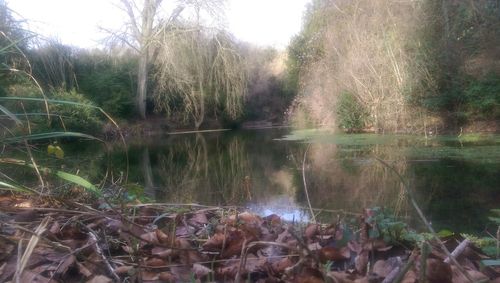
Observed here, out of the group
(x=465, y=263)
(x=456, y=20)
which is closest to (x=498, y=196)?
(x=465, y=263)

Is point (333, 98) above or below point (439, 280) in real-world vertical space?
above

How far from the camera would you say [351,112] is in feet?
40.9

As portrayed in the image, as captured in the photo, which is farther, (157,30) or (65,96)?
(157,30)

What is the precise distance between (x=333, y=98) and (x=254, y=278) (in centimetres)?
1298

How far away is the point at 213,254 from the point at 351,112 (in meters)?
11.9

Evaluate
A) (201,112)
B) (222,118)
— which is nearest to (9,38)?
(201,112)

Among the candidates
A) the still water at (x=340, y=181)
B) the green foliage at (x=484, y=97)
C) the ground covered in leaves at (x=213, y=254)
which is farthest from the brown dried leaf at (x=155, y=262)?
the green foliage at (x=484, y=97)

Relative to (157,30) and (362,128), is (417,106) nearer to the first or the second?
(362,128)

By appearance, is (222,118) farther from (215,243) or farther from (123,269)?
(123,269)

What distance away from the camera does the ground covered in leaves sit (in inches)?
30.5

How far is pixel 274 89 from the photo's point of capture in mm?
22672

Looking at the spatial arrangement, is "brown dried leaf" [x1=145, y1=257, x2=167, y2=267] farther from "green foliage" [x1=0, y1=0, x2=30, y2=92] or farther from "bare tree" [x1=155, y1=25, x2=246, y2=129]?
"bare tree" [x1=155, y1=25, x2=246, y2=129]

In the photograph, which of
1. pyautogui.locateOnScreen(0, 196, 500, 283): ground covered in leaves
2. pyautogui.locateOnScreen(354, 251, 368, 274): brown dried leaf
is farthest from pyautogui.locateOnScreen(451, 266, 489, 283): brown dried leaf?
pyautogui.locateOnScreen(354, 251, 368, 274): brown dried leaf

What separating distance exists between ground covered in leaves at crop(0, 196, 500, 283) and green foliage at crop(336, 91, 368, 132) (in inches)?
452
